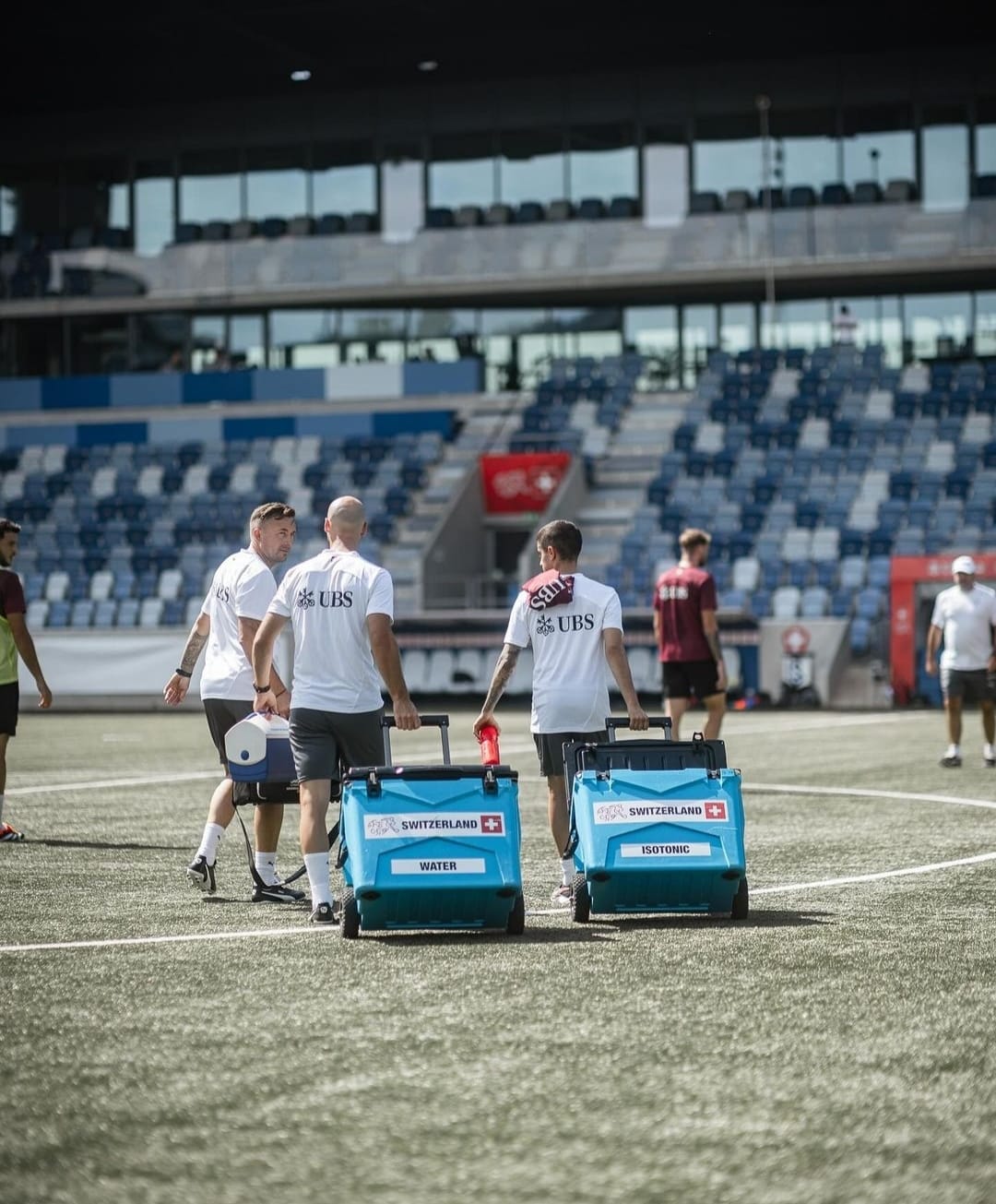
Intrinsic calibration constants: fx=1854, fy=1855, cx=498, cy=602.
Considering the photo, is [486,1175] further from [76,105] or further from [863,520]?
[76,105]

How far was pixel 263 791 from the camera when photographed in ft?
30.9

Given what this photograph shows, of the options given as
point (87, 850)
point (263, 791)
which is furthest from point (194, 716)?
point (263, 791)

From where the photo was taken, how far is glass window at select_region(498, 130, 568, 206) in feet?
145

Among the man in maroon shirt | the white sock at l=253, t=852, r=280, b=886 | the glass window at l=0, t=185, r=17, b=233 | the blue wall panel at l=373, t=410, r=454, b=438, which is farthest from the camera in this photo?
the glass window at l=0, t=185, r=17, b=233

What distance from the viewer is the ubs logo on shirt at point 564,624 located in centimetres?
930

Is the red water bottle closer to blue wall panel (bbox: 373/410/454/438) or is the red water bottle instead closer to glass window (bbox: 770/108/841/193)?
blue wall panel (bbox: 373/410/454/438)

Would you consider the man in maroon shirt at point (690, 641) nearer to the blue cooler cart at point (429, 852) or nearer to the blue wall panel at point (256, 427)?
the blue cooler cart at point (429, 852)

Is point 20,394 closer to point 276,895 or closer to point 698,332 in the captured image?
point 698,332

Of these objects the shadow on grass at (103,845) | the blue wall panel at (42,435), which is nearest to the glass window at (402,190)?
the blue wall panel at (42,435)

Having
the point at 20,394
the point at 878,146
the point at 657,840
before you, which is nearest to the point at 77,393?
the point at 20,394

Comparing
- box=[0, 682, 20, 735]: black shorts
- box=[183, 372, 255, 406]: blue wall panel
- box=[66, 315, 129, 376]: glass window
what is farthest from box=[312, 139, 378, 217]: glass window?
box=[0, 682, 20, 735]: black shorts

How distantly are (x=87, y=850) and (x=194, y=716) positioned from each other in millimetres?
18334

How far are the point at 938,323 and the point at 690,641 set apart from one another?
28.4 metres

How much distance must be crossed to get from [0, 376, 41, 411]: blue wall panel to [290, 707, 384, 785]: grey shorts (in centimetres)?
4041
